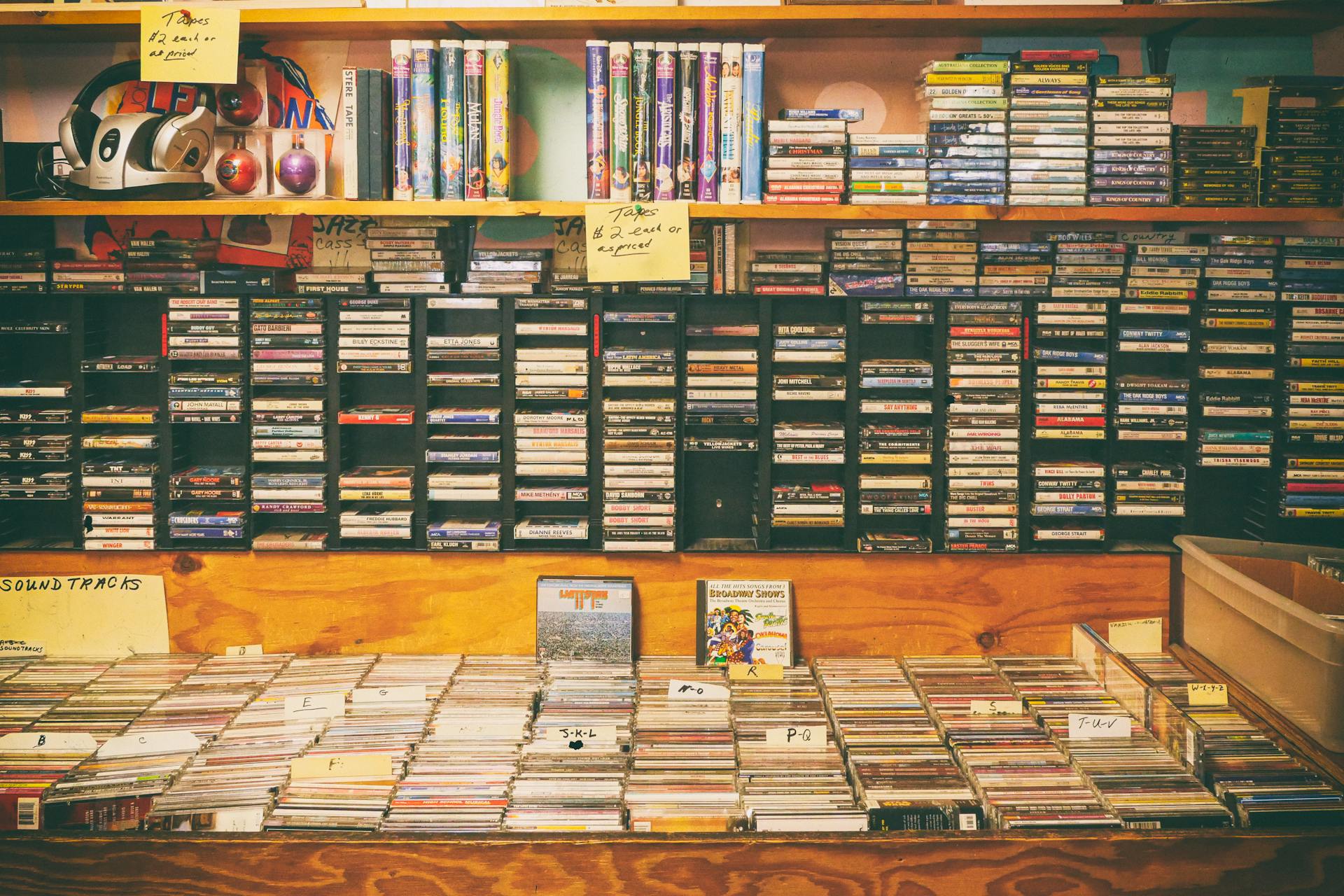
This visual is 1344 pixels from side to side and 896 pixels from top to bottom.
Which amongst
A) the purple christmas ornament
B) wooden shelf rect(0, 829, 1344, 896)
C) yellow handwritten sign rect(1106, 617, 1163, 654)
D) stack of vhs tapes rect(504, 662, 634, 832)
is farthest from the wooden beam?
the purple christmas ornament

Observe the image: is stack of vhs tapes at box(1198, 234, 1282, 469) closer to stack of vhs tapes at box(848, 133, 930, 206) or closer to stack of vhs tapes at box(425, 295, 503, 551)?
stack of vhs tapes at box(848, 133, 930, 206)

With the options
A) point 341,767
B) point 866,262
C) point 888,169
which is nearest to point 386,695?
point 341,767

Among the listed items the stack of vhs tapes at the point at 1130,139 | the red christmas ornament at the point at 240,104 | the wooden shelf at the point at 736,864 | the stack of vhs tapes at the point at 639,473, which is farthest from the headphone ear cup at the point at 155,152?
the stack of vhs tapes at the point at 1130,139

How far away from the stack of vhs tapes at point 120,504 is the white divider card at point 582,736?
1414 mm

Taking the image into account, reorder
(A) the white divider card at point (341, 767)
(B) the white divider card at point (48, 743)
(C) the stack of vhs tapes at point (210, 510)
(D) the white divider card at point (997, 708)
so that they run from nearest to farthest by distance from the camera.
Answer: (A) the white divider card at point (341, 767) → (B) the white divider card at point (48, 743) → (D) the white divider card at point (997, 708) → (C) the stack of vhs tapes at point (210, 510)

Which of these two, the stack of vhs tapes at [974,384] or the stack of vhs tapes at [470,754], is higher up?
the stack of vhs tapes at [974,384]

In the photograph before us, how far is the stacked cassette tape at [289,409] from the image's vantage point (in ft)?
10.3

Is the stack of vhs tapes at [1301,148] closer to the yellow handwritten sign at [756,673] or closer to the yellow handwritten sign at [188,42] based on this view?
the yellow handwritten sign at [756,673]

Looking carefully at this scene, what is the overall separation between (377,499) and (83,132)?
1.31m

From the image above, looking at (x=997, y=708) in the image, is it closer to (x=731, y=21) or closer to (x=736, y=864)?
(x=736, y=864)

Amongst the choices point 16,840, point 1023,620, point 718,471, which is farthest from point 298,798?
point 1023,620

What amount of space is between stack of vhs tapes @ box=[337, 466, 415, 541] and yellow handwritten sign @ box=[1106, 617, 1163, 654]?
83.1 inches

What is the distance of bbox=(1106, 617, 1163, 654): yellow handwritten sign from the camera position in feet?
10.6

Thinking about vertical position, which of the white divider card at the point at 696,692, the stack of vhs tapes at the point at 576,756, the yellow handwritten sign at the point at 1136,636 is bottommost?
the stack of vhs tapes at the point at 576,756
